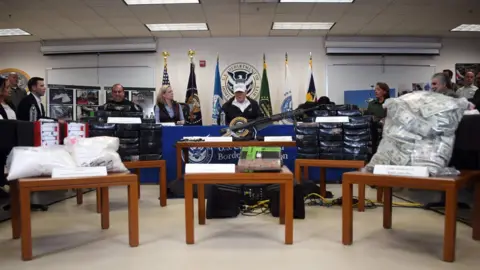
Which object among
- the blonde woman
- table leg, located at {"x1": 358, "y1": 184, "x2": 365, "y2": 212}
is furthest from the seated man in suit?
table leg, located at {"x1": 358, "y1": 184, "x2": 365, "y2": 212}

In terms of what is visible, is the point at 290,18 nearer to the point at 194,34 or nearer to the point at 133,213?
the point at 194,34

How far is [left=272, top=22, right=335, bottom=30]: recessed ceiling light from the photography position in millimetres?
6719

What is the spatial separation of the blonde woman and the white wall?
115 inches

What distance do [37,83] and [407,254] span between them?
416cm

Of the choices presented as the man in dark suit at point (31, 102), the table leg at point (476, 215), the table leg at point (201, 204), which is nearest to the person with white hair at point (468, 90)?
the table leg at point (476, 215)

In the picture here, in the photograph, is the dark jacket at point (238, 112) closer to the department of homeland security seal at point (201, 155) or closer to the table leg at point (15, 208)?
the department of homeland security seal at point (201, 155)

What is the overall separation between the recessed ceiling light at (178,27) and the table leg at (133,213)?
17.0ft

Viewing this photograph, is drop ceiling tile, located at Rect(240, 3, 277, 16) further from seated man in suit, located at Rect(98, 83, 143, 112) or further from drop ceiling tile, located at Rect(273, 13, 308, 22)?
seated man in suit, located at Rect(98, 83, 143, 112)

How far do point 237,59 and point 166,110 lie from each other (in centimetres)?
328

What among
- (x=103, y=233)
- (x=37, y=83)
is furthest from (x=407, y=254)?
(x=37, y=83)

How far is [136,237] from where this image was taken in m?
2.16

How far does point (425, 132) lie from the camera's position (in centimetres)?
212

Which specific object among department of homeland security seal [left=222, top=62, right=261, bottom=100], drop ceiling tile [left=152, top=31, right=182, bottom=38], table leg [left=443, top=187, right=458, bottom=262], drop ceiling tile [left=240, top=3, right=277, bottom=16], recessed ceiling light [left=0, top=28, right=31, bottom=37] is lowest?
table leg [left=443, top=187, right=458, bottom=262]

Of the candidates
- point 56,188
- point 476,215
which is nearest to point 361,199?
point 476,215
